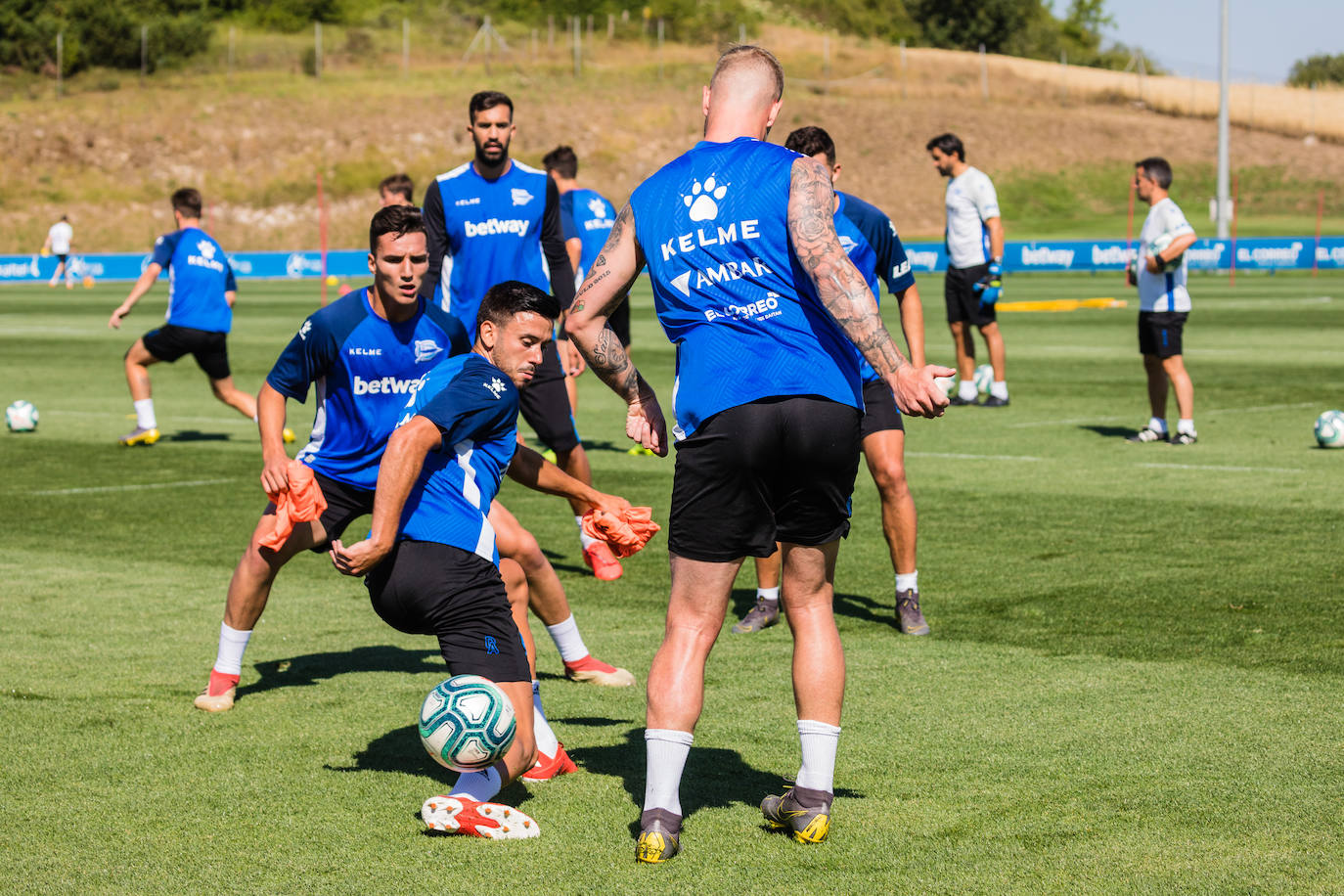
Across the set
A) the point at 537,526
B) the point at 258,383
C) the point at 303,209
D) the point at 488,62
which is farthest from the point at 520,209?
the point at 488,62

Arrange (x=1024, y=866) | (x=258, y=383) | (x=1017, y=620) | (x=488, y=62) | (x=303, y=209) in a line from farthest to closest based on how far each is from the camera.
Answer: (x=488, y=62) < (x=303, y=209) < (x=258, y=383) < (x=1017, y=620) < (x=1024, y=866)

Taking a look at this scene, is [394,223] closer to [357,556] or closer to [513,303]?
[513,303]

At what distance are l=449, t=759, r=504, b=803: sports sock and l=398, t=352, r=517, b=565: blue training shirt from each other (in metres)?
0.72

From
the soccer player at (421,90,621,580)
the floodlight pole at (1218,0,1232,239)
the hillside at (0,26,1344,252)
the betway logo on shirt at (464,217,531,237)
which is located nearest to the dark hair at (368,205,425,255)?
the soccer player at (421,90,621,580)

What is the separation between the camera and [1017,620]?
7402 millimetres

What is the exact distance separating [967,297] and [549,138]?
177ft

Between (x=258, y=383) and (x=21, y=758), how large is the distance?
14764 millimetres

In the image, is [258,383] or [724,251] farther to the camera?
[258,383]

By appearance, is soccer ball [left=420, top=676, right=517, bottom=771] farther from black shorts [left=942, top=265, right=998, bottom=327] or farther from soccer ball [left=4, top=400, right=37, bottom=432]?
black shorts [left=942, top=265, right=998, bottom=327]

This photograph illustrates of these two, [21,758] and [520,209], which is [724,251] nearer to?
[21,758]

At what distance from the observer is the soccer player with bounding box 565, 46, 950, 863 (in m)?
4.46

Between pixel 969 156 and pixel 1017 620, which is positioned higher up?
pixel 969 156

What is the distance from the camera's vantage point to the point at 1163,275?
13.2 metres

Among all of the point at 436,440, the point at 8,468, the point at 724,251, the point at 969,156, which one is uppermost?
the point at 969,156
